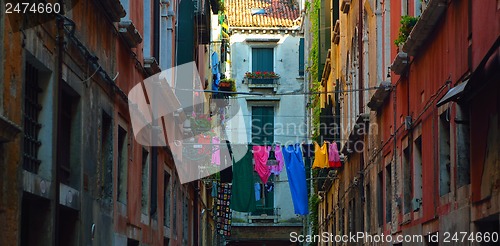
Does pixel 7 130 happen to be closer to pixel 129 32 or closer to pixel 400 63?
pixel 129 32

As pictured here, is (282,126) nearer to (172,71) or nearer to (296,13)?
(296,13)

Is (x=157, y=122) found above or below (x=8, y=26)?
above

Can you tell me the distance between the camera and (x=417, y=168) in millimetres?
18703

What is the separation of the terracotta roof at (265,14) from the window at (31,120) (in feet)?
156

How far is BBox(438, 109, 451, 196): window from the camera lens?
51.4ft

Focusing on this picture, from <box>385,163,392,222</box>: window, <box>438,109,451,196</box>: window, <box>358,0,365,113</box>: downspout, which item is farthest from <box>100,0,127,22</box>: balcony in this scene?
<box>358,0,365,113</box>: downspout

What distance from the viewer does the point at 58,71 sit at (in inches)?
491

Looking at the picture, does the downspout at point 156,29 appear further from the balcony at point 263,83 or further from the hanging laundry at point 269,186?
the balcony at point 263,83

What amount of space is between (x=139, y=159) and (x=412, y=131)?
18.3 feet

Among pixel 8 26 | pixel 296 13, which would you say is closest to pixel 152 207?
pixel 8 26

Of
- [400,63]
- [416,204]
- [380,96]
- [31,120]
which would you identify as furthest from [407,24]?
[31,120]

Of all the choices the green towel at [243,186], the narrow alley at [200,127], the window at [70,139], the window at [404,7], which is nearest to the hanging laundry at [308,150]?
the narrow alley at [200,127]

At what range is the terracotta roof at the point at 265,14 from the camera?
59844 mm

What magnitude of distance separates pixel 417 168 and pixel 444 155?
9.52 feet
